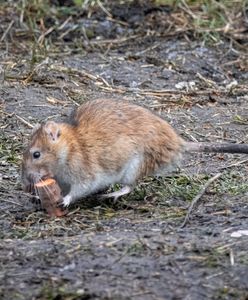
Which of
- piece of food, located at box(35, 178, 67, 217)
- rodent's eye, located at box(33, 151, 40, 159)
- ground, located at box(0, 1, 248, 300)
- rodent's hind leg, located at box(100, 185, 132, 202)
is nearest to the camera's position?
ground, located at box(0, 1, 248, 300)

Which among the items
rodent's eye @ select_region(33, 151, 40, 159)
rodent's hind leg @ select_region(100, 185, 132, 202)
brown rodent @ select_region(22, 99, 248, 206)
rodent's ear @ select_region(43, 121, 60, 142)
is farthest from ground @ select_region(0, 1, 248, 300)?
rodent's ear @ select_region(43, 121, 60, 142)

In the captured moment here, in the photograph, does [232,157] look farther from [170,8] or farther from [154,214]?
[170,8]

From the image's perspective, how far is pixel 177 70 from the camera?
11188 mm

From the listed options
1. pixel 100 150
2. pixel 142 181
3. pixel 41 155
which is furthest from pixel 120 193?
pixel 41 155

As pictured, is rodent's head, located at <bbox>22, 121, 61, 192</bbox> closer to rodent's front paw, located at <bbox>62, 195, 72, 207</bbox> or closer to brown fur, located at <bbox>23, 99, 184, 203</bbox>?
brown fur, located at <bbox>23, 99, 184, 203</bbox>

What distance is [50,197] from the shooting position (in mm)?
6664

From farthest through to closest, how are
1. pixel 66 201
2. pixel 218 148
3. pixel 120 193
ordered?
pixel 218 148, pixel 120 193, pixel 66 201

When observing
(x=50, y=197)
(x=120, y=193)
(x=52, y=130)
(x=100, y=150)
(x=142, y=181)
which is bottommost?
(x=142, y=181)

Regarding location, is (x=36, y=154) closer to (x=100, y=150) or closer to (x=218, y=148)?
(x=100, y=150)

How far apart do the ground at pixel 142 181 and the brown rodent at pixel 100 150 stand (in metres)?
0.19

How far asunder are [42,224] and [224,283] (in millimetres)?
1699

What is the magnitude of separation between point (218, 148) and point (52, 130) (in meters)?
1.21

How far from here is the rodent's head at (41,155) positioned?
674 centimetres

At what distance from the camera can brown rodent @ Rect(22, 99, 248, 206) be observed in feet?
22.6
